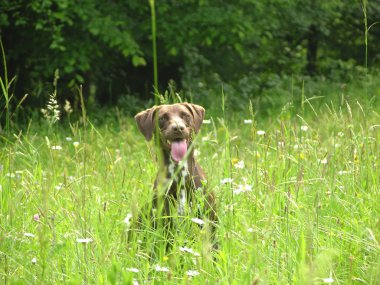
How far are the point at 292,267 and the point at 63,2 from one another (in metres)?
7.09

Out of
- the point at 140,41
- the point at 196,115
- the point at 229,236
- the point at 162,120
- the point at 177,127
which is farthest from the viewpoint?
the point at 140,41

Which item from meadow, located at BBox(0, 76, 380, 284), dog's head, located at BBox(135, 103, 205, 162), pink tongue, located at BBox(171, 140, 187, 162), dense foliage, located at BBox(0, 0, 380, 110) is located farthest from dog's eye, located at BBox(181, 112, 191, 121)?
dense foliage, located at BBox(0, 0, 380, 110)

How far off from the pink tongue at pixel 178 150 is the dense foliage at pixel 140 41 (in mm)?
3650

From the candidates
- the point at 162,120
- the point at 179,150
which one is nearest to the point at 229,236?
the point at 179,150

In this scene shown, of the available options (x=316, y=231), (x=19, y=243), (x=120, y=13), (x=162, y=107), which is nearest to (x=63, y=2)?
(x=120, y=13)

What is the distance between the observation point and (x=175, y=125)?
4.07 meters

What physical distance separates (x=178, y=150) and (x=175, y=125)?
5.8 inches

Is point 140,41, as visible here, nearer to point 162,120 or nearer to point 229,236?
point 162,120

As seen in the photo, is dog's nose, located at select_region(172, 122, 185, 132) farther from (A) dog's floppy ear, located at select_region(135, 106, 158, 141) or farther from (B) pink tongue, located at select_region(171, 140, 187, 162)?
(A) dog's floppy ear, located at select_region(135, 106, 158, 141)

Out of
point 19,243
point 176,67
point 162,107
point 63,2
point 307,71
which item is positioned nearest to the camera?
point 19,243

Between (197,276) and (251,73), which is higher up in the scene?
(197,276)

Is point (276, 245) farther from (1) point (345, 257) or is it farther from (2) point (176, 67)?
(2) point (176, 67)

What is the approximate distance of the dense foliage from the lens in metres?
9.38

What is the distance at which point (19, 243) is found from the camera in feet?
11.2
